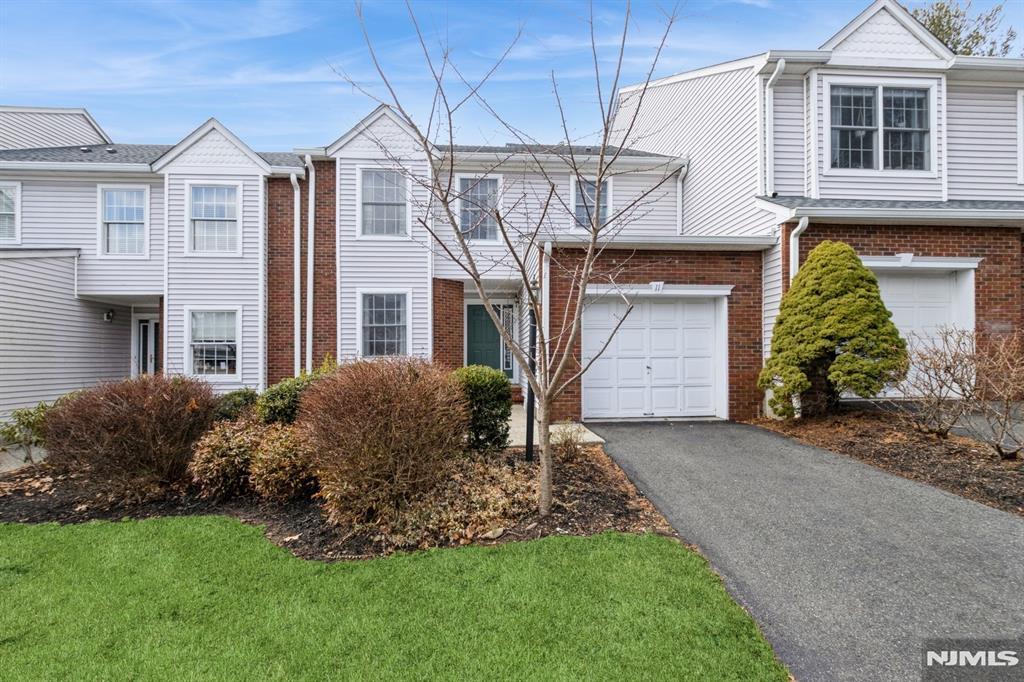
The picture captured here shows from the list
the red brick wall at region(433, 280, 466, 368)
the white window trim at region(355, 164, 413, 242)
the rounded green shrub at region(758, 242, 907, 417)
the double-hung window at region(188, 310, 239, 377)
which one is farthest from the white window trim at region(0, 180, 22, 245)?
the rounded green shrub at region(758, 242, 907, 417)

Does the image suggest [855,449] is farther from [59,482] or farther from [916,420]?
[59,482]

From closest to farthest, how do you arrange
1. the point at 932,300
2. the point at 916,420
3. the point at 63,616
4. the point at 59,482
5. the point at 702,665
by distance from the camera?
the point at 702,665 < the point at 63,616 < the point at 59,482 < the point at 916,420 < the point at 932,300

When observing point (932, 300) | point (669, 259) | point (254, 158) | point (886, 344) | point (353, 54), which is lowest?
point (886, 344)

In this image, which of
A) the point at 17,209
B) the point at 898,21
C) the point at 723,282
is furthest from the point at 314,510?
the point at 898,21

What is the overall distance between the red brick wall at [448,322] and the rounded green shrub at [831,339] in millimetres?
6840

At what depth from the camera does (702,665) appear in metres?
2.44

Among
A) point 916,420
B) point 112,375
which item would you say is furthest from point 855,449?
point 112,375

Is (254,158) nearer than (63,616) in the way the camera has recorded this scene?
No

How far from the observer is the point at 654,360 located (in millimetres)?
9062

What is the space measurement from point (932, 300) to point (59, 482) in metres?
13.6

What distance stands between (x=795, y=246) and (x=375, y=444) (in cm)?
776

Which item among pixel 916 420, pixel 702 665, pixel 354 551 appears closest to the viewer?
pixel 702 665

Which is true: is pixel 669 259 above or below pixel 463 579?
above
